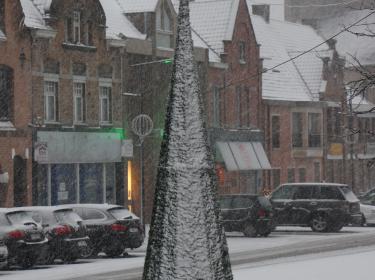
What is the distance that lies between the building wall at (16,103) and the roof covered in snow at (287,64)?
2210 centimetres

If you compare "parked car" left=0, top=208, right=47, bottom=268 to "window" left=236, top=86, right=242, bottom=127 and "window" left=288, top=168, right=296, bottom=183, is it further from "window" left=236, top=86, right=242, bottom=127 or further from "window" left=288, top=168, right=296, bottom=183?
"window" left=288, top=168, right=296, bottom=183

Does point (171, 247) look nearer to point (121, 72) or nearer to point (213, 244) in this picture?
point (213, 244)

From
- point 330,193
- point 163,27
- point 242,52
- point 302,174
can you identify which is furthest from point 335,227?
point 302,174

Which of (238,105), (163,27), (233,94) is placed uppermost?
(163,27)

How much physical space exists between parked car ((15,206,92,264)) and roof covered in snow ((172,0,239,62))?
26787mm

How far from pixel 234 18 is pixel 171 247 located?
48.0 metres

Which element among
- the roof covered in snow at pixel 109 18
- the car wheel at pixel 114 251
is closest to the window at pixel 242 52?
the roof covered in snow at pixel 109 18

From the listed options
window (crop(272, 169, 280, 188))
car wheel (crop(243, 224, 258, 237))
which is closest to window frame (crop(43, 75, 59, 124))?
car wheel (crop(243, 224, 258, 237))

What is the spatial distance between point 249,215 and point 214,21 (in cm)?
1956

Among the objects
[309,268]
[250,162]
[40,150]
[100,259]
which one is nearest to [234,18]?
[250,162]

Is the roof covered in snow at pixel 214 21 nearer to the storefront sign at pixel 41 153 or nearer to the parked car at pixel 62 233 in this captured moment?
the storefront sign at pixel 41 153

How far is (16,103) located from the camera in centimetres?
3781

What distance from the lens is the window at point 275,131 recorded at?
5950 cm

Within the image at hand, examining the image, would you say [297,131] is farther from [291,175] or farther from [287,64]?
[287,64]
